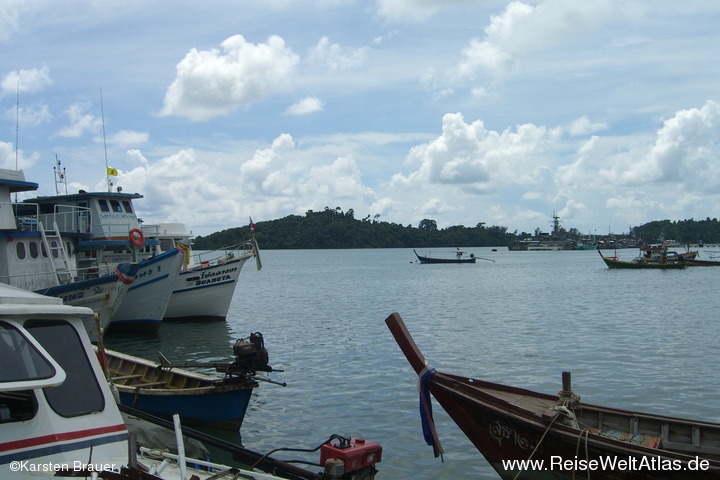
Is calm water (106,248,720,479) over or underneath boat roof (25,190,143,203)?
underneath

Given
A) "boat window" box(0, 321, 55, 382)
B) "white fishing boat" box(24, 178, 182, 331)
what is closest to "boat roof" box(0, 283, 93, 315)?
"boat window" box(0, 321, 55, 382)

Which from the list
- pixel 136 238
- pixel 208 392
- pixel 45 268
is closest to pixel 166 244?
pixel 136 238

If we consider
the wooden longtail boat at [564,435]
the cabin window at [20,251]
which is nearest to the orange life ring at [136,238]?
the cabin window at [20,251]

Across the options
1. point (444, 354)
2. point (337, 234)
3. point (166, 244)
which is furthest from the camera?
point (337, 234)

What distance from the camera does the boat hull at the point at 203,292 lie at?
28.0 metres

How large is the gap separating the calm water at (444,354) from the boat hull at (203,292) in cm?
100

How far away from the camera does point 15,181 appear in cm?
2067

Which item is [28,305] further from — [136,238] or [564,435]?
[136,238]

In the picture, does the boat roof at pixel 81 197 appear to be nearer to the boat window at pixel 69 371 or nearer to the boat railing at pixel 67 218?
the boat railing at pixel 67 218

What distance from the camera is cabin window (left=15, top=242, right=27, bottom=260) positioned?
20.4 meters

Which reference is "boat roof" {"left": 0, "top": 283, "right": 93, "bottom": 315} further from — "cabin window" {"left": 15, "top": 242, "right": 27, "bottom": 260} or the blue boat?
"cabin window" {"left": 15, "top": 242, "right": 27, "bottom": 260}

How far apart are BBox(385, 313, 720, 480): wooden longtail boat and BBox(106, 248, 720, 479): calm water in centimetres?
172

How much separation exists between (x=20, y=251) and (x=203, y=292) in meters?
9.04

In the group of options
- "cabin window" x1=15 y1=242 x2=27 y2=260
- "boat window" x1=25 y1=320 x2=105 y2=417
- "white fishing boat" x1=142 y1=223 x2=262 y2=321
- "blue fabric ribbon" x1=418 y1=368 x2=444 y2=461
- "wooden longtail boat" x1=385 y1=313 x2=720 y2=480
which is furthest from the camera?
"white fishing boat" x1=142 y1=223 x2=262 y2=321
